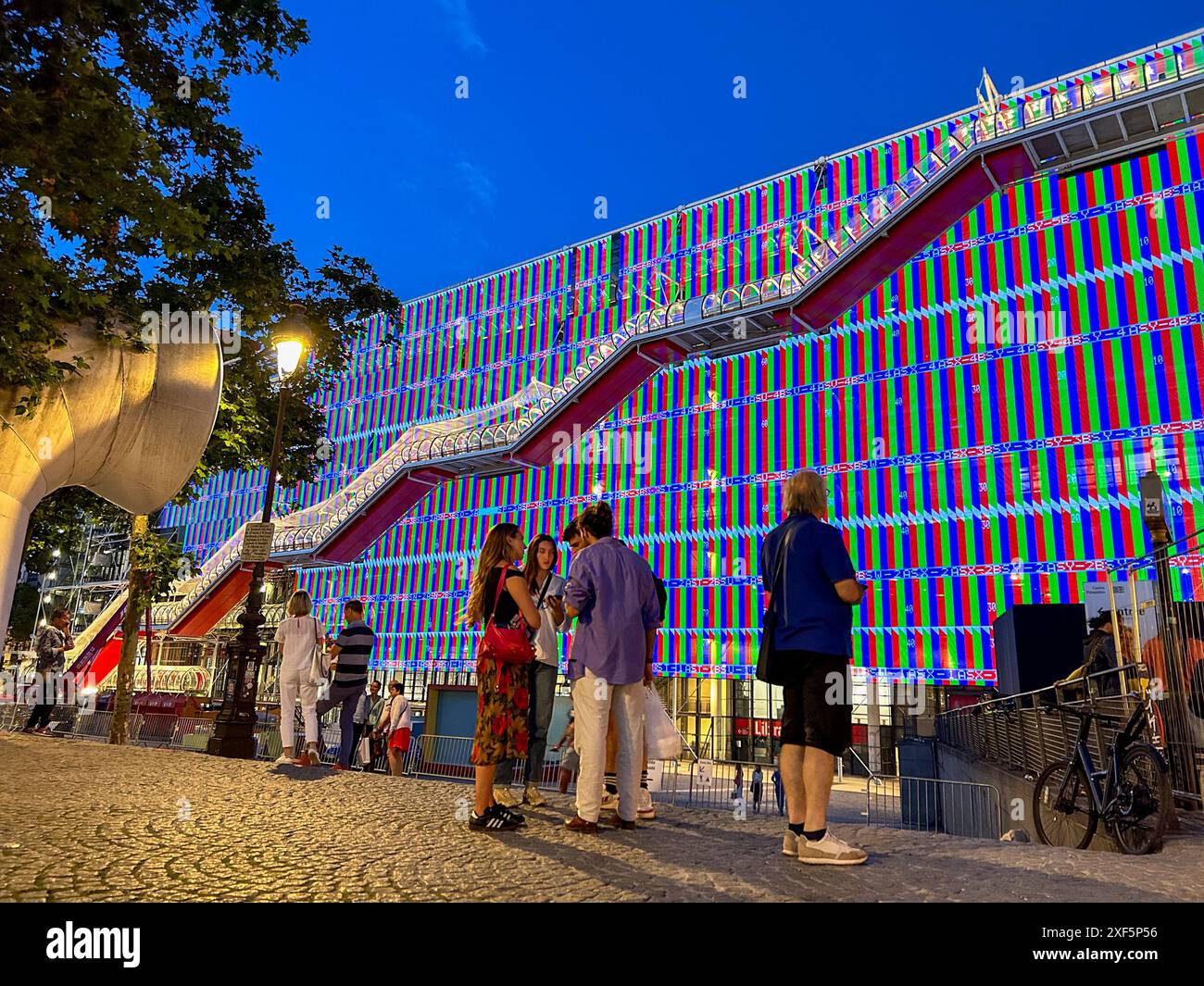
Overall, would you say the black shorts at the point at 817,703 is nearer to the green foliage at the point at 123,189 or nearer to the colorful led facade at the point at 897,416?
the green foliage at the point at 123,189

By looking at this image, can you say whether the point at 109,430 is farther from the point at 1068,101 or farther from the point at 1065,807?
the point at 1068,101

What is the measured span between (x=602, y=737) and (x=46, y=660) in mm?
10725

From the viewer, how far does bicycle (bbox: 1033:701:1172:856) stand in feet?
15.8

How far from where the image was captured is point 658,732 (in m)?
5.14

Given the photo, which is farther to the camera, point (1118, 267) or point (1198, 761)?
point (1118, 267)

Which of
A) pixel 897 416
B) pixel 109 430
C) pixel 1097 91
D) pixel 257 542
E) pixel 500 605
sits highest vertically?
pixel 1097 91

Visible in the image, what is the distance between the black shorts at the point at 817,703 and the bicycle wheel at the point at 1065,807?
104 inches

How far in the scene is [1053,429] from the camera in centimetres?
2547

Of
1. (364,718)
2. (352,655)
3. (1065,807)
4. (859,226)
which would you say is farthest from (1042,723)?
(859,226)

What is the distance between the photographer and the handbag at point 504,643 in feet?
15.2

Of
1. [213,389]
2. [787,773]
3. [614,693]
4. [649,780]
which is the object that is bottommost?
[649,780]
